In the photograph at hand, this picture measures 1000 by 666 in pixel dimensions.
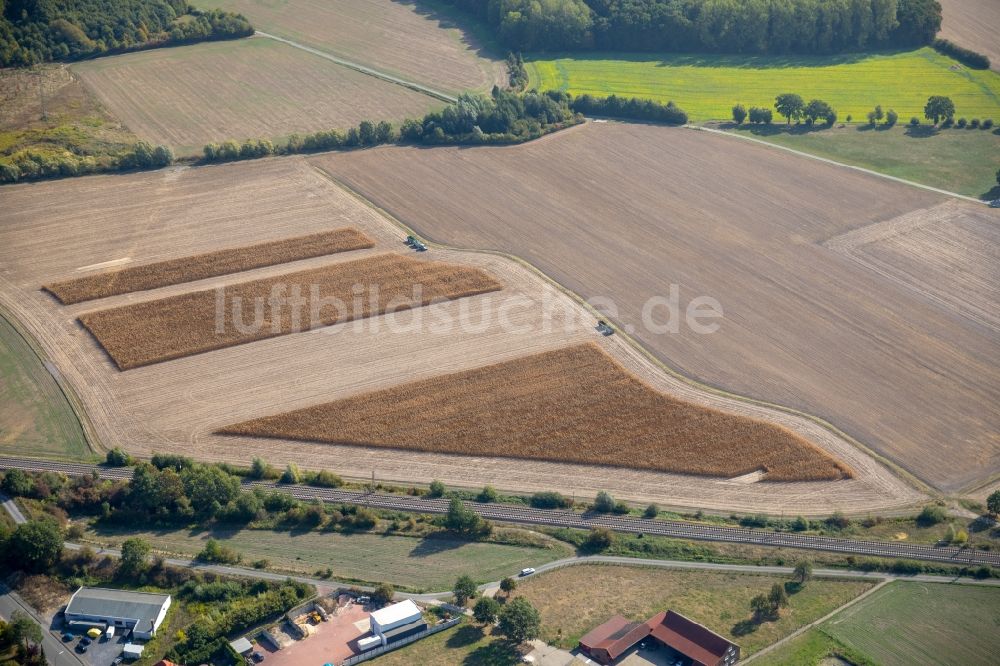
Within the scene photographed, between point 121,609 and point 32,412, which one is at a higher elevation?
point 32,412

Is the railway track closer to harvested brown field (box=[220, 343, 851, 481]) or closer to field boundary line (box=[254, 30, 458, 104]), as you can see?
harvested brown field (box=[220, 343, 851, 481])

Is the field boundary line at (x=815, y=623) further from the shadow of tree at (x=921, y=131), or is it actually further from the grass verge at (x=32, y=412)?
the shadow of tree at (x=921, y=131)

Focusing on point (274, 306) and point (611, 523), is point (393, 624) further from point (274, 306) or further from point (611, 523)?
point (274, 306)

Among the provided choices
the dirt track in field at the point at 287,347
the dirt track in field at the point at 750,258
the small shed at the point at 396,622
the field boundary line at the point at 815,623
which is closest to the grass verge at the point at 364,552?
the small shed at the point at 396,622

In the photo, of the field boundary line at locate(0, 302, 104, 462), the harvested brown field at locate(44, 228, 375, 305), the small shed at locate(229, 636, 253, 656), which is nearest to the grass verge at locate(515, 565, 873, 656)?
the small shed at locate(229, 636, 253, 656)

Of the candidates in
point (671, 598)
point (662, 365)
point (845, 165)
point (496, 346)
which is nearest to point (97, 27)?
point (496, 346)

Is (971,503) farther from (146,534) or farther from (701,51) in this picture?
(701,51)
